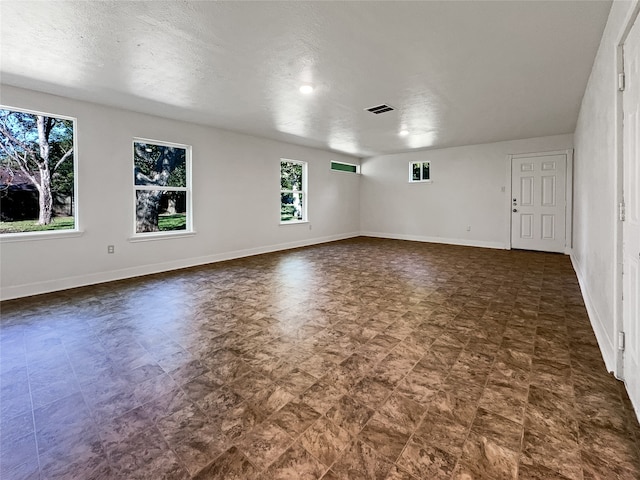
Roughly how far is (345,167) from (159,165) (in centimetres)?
522

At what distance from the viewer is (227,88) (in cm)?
370

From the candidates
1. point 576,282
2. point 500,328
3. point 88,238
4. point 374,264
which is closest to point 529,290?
point 576,282

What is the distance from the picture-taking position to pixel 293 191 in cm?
745

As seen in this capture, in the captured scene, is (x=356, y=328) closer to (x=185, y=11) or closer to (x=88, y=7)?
(x=185, y=11)

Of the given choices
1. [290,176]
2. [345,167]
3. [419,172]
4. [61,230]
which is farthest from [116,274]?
[419,172]

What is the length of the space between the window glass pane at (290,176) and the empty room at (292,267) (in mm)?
864

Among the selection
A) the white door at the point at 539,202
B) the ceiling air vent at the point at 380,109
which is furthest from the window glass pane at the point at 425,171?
the ceiling air vent at the point at 380,109

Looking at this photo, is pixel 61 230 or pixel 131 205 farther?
pixel 131 205

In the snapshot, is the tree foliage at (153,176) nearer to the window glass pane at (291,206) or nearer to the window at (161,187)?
the window at (161,187)

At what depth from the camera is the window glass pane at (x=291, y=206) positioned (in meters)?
7.20

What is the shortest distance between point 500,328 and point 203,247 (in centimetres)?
475

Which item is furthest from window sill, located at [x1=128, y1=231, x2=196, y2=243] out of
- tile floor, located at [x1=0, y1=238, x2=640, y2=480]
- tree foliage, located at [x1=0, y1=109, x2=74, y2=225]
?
tile floor, located at [x1=0, y1=238, x2=640, y2=480]

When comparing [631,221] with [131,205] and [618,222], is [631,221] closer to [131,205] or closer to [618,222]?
[618,222]

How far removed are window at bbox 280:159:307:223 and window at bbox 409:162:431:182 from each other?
2.92 m
